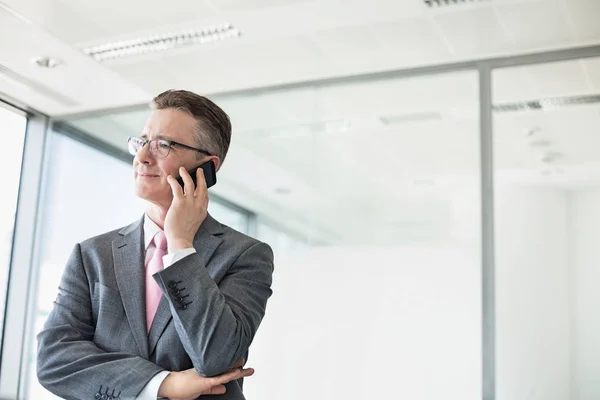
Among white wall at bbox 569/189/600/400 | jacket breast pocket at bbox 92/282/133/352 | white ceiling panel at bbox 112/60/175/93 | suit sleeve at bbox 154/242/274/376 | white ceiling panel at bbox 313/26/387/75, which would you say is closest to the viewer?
suit sleeve at bbox 154/242/274/376

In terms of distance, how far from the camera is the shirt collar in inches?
60.8

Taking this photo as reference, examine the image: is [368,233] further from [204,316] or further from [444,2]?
[204,316]

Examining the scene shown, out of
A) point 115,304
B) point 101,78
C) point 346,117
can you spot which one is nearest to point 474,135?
point 346,117

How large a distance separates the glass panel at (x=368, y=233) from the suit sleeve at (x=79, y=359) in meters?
3.23

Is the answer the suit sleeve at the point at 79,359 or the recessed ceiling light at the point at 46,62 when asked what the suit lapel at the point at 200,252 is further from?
the recessed ceiling light at the point at 46,62

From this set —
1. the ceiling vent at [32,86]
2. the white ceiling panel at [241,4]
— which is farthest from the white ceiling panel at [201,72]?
the ceiling vent at [32,86]

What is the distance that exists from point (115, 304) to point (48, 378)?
213 mm

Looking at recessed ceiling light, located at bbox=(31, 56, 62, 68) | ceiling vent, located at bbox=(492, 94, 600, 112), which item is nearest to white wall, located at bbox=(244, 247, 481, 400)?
ceiling vent, located at bbox=(492, 94, 600, 112)

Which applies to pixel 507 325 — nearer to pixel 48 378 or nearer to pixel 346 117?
pixel 346 117

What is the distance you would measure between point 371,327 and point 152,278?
3267 millimetres

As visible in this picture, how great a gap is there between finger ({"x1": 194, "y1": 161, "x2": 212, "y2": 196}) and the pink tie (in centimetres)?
13

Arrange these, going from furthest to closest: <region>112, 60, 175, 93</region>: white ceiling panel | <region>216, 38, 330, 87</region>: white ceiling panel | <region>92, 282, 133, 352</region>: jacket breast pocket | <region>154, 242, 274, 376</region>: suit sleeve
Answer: <region>112, 60, 175, 93</region>: white ceiling panel < <region>216, 38, 330, 87</region>: white ceiling panel < <region>92, 282, 133, 352</region>: jacket breast pocket < <region>154, 242, 274, 376</region>: suit sleeve

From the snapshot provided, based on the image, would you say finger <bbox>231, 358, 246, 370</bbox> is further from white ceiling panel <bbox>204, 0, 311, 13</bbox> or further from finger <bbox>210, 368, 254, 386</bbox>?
white ceiling panel <bbox>204, 0, 311, 13</bbox>

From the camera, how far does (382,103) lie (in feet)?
16.1
